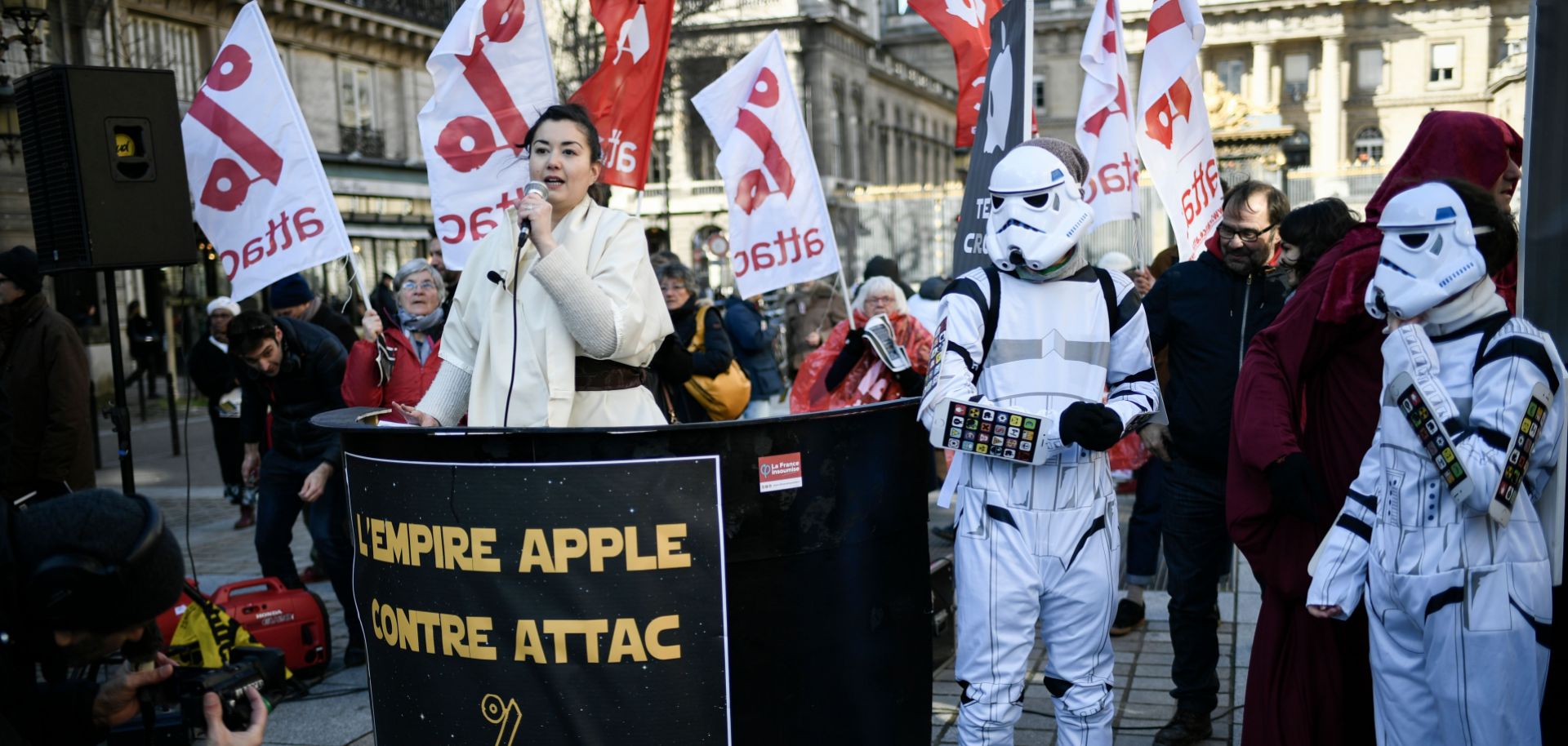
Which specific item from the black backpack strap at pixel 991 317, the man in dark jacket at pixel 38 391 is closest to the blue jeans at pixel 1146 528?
the black backpack strap at pixel 991 317

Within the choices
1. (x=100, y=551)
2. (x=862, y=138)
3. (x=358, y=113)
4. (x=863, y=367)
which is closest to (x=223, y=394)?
(x=863, y=367)

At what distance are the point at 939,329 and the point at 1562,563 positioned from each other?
5.47 feet

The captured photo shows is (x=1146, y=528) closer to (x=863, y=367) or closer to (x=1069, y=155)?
(x=863, y=367)

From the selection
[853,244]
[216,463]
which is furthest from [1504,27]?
[216,463]

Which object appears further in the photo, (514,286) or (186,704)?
(514,286)

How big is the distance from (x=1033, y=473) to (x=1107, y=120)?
3495 mm

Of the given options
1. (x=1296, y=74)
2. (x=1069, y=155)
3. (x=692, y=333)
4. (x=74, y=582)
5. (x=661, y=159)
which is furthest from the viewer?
(x=1296, y=74)

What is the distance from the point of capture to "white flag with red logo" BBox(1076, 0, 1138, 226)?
6.59 metres

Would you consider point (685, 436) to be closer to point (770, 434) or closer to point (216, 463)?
point (770, 434)

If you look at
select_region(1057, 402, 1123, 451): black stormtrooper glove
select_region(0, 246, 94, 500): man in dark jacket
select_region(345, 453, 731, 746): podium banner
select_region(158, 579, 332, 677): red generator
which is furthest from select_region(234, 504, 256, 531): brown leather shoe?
select_region(1057, 402, 1123, 451): black stormtrooper glove

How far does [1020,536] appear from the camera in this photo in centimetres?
370

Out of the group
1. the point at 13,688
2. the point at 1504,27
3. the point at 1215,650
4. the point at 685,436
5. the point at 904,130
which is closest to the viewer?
the point at 13,688

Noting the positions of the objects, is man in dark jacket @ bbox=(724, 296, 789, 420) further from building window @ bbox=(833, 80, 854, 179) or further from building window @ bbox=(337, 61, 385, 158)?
building window @ bbox=(833, 80, 854, 179)

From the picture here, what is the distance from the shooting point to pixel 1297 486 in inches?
136
